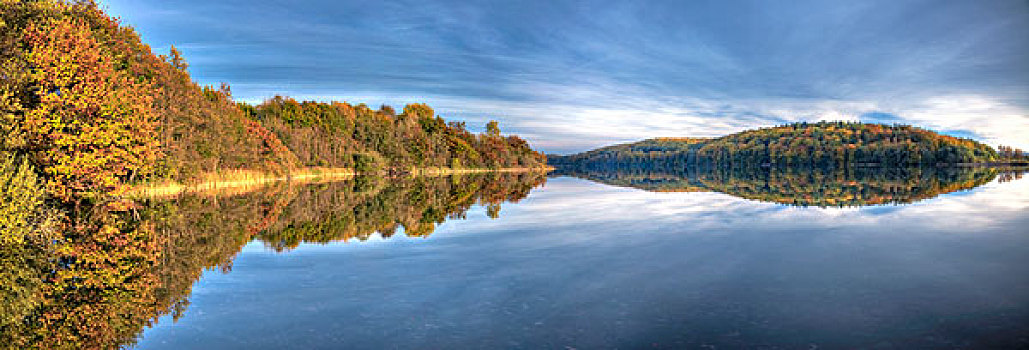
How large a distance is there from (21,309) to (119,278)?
6.85ft

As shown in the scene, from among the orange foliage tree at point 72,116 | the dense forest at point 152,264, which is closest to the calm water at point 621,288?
the dense forest at point 152,264

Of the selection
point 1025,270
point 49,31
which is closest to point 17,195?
point 49,31

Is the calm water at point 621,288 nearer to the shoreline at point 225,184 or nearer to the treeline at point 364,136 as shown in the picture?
the shoreline at point 225,184

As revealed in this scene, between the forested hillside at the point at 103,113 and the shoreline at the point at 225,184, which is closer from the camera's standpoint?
the forested hillside at the point at 103,113

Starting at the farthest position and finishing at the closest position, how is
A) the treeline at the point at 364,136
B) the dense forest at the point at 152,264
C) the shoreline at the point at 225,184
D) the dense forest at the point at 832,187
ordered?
the treeline at the point at 364,136 < the shoreline at the point at 225,184 < the dense forest at the point at 832,187 < the dense forest at the point at 152,264

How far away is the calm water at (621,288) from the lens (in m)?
6.39

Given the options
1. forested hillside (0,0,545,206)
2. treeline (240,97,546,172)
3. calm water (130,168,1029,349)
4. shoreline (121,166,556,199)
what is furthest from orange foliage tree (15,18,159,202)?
treeline (240,97,546,172)

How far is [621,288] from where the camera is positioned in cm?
890

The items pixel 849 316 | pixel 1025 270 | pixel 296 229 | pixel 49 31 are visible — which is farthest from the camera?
pixel 49 31

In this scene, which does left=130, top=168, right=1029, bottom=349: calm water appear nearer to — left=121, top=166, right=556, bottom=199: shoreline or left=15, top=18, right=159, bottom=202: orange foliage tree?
left=15, top=18, right=159, bottom=202: orange foliage tree

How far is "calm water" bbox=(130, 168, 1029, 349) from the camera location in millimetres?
6387

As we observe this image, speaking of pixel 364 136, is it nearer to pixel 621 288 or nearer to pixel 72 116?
pixel 72 116

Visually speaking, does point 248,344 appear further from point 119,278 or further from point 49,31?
point 49,31

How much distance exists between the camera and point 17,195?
15094 mm
